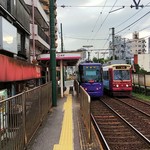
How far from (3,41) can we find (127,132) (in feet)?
18.9

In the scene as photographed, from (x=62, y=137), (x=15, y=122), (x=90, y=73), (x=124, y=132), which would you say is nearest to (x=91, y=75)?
(x=90, y=73)

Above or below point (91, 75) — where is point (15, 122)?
below

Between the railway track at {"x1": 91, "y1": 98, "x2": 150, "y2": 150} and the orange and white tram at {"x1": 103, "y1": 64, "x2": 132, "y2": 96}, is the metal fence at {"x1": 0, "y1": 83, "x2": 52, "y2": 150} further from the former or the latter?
the orange and white tram at {"x1": 103, "y1": 64, "x2": 132, "y2": 96}

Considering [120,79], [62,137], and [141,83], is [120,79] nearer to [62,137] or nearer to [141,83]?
[141,83]

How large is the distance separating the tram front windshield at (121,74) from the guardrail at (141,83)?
2242mm

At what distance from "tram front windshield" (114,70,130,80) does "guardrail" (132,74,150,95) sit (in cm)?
224

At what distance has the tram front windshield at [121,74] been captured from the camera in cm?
3266

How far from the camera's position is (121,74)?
3275 centimetres

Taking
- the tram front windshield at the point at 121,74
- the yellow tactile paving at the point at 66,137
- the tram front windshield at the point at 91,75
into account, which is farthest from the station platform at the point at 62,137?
the tram front windshield at the point at 121,74

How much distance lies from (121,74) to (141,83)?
457cm

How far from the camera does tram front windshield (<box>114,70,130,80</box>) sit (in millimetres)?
32656

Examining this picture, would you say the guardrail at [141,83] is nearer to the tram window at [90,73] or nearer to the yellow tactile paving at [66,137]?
the tram window at [90,73]

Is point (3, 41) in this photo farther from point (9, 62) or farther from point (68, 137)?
point (68, 137)

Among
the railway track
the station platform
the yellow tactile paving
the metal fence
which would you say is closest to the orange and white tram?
the railway track
